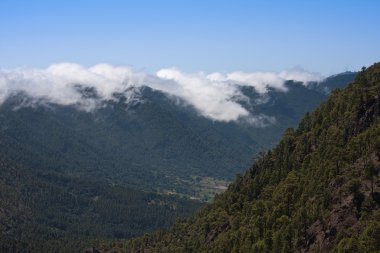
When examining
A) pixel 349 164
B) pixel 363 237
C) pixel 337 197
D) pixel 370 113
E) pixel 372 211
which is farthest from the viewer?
pixel 370 113

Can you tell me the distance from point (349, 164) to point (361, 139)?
9245 millimetres

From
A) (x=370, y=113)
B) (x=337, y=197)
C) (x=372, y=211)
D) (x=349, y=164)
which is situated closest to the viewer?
(x=372, y=211)

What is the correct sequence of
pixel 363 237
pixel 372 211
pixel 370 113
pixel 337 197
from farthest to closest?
pixel 370 113, pixel 337 197, pixel 372 211, pixel 363 237

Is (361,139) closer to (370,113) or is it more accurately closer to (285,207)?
(370,113)

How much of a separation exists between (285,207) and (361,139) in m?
29.3

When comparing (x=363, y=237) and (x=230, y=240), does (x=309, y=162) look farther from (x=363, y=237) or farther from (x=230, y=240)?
(x=363, y=237)

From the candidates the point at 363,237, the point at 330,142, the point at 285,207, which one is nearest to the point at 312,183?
the point at 285,207

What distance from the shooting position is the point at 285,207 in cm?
17388

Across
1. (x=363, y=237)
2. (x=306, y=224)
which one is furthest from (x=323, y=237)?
(x=363, y=237)

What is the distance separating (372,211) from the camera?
142000 mm

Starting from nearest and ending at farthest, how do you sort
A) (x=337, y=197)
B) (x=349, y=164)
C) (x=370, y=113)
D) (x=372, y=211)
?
(x=372, y=211), (x=337, y=197), (x=349, y=164), (x=370, y=113)

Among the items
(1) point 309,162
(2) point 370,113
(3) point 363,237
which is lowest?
(3) point 363,237

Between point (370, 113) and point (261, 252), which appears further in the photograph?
point (370, 113)

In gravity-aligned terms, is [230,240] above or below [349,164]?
below
